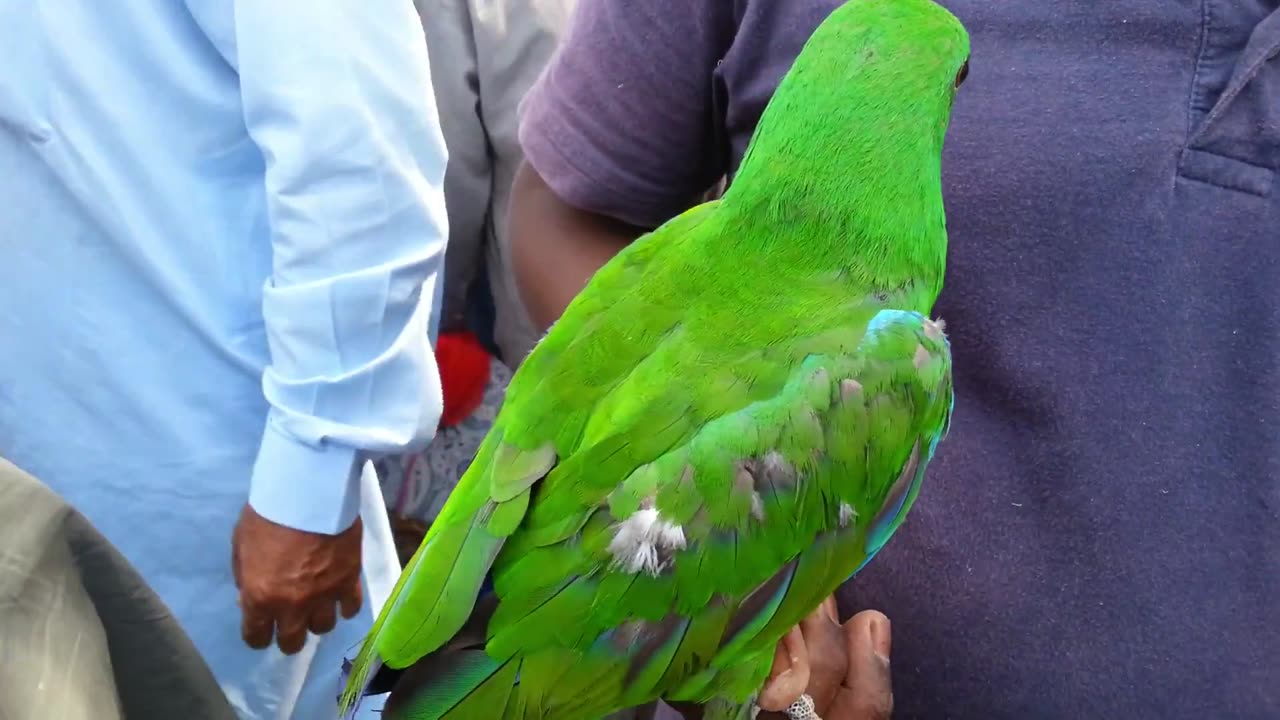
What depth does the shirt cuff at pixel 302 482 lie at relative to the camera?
3.92 ft

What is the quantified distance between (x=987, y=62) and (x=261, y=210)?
33.9 inches

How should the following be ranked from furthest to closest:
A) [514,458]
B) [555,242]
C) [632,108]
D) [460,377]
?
[460,377] < [555,242] < [632,108] < [514,458]

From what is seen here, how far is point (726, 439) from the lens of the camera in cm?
72

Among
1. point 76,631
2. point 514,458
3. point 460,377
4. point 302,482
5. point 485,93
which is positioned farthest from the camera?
point 460,377

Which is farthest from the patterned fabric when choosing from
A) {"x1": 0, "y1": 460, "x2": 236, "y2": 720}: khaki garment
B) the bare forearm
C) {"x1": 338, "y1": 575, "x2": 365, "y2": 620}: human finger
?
{"x1": 0, "y1": 460, "x2": 236, "y2": 720}: khaki garment

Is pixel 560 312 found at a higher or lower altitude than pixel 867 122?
A: lower

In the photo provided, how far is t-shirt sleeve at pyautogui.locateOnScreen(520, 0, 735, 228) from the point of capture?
3.12 feet

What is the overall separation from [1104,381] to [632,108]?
19.5 inches

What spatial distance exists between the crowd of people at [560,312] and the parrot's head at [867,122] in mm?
81

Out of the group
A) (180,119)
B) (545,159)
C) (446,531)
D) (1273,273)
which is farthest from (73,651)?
(1273,273)

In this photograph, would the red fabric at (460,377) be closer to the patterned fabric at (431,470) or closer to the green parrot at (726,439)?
the patterned fabric at (431,470)

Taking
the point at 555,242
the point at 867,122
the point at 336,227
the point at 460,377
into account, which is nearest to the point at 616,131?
the point at 555,242

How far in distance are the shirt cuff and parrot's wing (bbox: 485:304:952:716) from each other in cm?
55

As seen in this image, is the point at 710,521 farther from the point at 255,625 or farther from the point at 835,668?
the point at 255,625
